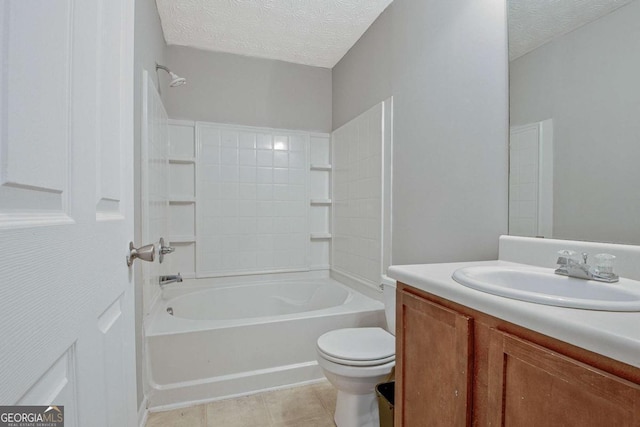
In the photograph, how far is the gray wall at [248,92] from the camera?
2.67 meters

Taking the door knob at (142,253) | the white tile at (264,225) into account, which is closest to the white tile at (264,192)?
the white tile at (264,225)

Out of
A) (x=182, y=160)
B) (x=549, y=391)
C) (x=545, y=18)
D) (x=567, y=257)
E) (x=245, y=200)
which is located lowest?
(x=549, y=391)

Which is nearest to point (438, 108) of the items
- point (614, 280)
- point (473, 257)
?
point (473, 257)

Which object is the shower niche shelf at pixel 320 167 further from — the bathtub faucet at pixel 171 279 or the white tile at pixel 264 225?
the bathtub faucet at pixel 171 279

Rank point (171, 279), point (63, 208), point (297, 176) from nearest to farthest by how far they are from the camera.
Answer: point (63, 208) < point (171, 279) < point (297, 176)

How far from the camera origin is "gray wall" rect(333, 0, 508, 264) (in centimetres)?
145

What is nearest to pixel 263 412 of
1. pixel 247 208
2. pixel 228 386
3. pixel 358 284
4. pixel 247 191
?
pixel 228 386

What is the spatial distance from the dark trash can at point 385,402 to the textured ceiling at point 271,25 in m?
2.36

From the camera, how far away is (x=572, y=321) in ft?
2.00

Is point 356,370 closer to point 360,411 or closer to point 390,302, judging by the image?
point 360,411

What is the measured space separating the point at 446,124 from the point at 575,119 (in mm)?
605

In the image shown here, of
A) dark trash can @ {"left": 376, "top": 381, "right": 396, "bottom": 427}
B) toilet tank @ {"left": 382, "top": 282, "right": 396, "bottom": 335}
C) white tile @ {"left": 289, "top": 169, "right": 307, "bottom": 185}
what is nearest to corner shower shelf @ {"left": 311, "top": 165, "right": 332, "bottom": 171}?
white tile @ {"left": 289, "top": 169, "right": 307, "bottom": 185}

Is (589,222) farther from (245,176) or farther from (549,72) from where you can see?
(245,176)

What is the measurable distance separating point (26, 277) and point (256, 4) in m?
2.30
